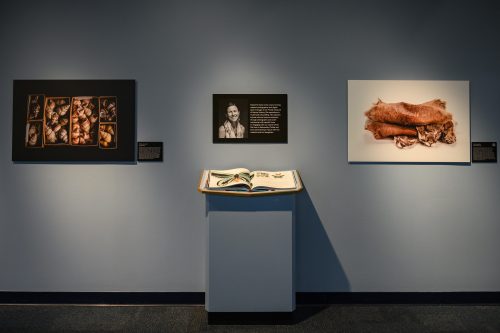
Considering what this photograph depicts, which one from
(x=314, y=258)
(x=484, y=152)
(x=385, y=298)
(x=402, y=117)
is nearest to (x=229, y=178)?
(x=314, y=258)

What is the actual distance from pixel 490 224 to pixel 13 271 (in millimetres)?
3803

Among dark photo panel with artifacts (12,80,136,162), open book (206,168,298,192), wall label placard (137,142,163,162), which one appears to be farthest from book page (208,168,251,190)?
dark photo panel with artifacts (12,80,136,162)

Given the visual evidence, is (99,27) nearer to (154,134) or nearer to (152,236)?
(154,134)

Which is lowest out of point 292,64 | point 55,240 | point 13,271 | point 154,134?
point 13,271

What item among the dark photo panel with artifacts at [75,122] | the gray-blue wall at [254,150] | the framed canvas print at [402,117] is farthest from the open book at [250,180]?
the dark photo panel with artifacts at [75,122]

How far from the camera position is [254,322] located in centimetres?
218

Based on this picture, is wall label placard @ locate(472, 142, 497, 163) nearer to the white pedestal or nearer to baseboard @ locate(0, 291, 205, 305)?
the white pedestal

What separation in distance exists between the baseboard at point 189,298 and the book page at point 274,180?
95cm

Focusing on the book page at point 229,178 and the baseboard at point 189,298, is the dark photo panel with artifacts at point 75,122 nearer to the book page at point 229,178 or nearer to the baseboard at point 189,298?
the book page at point 229,178

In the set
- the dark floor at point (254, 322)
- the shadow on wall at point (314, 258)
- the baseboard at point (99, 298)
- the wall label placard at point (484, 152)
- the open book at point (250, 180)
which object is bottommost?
the dark floor at point (254, 322)

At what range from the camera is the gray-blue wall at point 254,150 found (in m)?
2.54

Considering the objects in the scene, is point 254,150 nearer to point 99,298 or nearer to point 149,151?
point 149,151

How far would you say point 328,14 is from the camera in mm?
2553

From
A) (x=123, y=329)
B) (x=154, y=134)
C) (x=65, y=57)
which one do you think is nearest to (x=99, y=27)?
(x=65, y=57)
